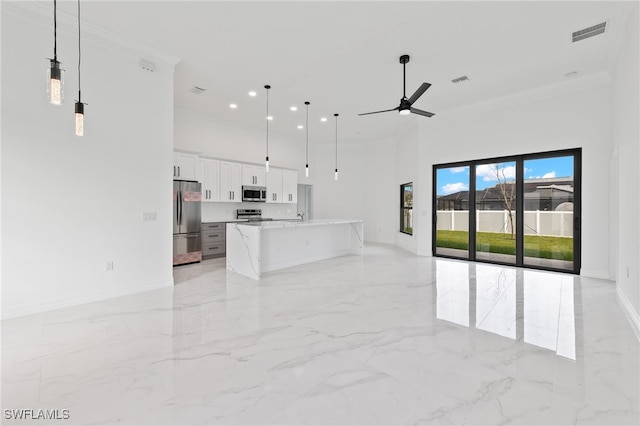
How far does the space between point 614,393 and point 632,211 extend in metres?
2.51

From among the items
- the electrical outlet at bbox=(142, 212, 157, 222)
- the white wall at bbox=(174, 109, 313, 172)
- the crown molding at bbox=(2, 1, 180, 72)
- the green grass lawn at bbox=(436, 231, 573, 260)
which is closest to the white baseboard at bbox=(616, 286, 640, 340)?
the green grass lawn at bbox=(436, 231, 573, 260)

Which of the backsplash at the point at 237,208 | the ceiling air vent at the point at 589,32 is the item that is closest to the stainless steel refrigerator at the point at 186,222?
the backsplash at the point at 237,208

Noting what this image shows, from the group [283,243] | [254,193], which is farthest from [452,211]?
[254,193]

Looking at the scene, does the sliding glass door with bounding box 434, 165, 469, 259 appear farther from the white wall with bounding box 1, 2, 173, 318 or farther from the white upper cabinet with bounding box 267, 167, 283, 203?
the white wall with bounding box 1, 2, 173, 318

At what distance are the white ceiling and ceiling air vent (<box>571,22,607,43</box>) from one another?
0.08 m

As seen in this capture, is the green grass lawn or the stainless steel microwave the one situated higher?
the stainless steel microwave

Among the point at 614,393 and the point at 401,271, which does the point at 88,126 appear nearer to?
the point at 401,271

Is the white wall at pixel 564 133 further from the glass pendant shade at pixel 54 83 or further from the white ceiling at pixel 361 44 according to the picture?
the glass pendant shade at pixel 54 83

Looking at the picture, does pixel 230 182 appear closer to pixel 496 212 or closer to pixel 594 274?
pixel 496 212

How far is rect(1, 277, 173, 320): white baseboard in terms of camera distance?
3222 millimetres


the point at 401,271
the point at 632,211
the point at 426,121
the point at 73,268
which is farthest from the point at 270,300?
the point at 426,121

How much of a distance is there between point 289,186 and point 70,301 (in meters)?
5.97

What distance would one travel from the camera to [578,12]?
337 cm

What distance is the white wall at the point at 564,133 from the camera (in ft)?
16.4
